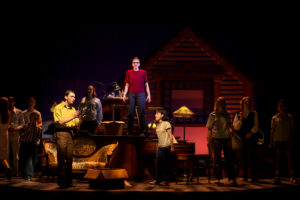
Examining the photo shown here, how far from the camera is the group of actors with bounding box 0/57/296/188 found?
29.4ft

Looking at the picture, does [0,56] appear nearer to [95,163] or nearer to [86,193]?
[95,163]

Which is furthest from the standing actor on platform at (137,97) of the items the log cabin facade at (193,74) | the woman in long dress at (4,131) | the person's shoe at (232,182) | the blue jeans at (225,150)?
the log cabin facade at (193,74)

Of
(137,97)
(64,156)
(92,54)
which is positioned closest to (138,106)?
(137,97)

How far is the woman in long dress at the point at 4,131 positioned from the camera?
10.1 metres

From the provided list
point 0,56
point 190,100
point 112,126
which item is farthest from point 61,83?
point 112,126

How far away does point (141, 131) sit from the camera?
10.9 meters

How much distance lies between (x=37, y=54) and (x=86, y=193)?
36.8ft

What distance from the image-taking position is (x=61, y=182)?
889 cm

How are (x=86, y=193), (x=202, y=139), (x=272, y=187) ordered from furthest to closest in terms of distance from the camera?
(x=202, y=139) → (x=272, y=187) → (x=86, y=193)

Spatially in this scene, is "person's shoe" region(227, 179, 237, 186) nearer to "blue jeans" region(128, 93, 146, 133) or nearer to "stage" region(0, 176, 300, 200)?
"stage" region(0, 176, 300, 200)

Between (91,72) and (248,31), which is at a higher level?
(248,31)

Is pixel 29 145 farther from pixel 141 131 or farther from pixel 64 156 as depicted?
pixel 141 131

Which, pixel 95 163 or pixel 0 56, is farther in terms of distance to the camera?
pixel 0 56

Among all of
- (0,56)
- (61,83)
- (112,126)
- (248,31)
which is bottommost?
(112,126)
